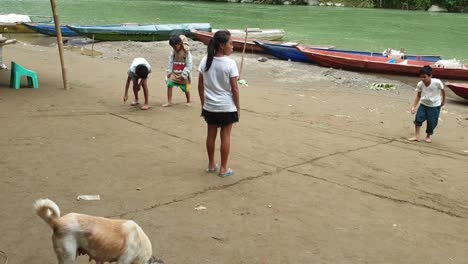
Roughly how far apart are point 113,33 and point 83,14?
572 inches

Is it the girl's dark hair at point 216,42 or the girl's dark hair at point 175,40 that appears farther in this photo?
the girl's dark hair at point 175,40

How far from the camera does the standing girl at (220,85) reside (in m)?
4.29

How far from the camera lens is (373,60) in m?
15.8

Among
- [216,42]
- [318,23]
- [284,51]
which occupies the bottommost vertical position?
[318,23]

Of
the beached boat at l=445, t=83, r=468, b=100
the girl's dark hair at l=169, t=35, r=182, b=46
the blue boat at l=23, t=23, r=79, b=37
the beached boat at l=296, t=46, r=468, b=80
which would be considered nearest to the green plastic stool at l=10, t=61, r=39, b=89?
the girl's dark hair at l=169, t=35, r=182, b=46

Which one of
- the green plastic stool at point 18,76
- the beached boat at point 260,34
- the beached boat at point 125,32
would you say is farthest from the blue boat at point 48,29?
the green plastic stool at point 18,76

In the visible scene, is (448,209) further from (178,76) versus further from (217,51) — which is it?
(178,76)

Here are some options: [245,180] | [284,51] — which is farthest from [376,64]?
[245,180]

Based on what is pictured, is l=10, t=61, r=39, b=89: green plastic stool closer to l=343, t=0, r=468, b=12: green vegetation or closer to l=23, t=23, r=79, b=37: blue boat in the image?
l=23, t=23, r=79, b=37: blue boat

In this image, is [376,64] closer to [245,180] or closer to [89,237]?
[245,180]

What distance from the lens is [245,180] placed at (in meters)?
4.63

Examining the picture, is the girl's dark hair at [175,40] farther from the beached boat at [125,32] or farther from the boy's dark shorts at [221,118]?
the beached boat at [125,32]

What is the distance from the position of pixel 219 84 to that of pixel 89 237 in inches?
88.1

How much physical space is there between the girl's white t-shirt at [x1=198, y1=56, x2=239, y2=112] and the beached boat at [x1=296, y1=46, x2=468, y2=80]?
11924 mm
